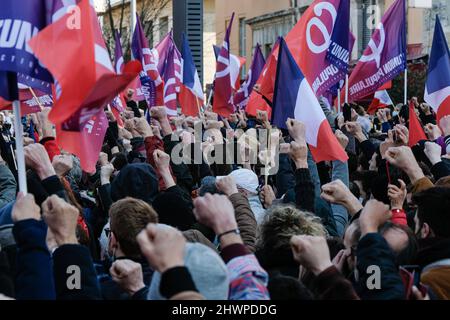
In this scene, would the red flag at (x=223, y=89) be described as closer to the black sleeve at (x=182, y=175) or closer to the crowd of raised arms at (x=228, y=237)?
the crowd of raised arms at (x=228, y=237)

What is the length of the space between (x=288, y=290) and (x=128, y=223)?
51.8 inches

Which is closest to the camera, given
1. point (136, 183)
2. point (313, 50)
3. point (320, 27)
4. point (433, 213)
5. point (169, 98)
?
point (433, 213)

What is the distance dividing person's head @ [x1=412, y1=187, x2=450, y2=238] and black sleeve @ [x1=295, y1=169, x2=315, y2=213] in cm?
94

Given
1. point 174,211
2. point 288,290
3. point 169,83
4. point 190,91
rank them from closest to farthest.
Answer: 1. point 288,290
2. point 174,211
3. point 169,83
4. point 190,91

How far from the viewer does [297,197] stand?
5738 millimetres

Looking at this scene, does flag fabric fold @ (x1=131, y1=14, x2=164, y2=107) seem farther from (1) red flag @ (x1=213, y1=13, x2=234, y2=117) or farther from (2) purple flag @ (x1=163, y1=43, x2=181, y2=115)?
(1) red flag @ (x1=213, y1=13, x2=234, y2=117)

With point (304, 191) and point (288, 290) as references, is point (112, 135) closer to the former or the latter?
point (304, 191)

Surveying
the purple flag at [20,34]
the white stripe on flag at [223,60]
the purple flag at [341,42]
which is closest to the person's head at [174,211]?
the purple flag at [20,34]

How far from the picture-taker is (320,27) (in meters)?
9.67

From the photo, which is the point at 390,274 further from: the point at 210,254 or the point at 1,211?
the point at 1,211

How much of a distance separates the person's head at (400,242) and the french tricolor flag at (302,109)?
2.44 metres

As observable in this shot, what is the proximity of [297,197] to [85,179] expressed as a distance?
3.85m

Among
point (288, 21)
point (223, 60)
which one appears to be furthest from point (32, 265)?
point (288, 21)

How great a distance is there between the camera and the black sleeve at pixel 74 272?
12.5 ft
